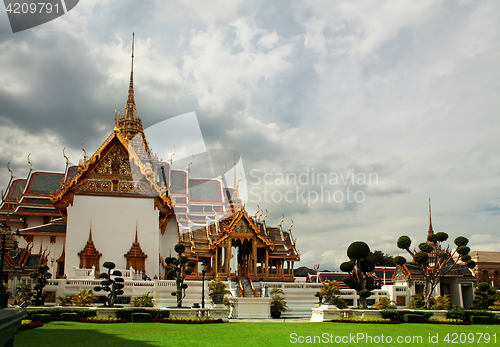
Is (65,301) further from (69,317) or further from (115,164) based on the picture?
(115,164)

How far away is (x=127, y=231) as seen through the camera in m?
24.6

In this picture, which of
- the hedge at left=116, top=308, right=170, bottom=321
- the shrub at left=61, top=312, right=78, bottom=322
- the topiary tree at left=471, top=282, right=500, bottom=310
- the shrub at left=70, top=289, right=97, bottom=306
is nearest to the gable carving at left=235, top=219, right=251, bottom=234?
the shrub at left=70, top=289, right=97, bottom=306

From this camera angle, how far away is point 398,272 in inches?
1005

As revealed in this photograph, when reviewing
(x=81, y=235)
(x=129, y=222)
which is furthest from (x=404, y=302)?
(x=81, y=235)

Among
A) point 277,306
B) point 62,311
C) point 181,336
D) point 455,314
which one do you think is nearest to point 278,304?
point 277,306

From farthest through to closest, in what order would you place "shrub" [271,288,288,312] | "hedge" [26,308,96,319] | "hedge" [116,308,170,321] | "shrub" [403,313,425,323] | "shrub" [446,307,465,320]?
"shrub" [271,288,288,312] < "shrub" [446,307,465,320] < "shrub" [403,313,425,323] < "hedge" [116,308,170,321] < "hedge" [26,308,96,319]

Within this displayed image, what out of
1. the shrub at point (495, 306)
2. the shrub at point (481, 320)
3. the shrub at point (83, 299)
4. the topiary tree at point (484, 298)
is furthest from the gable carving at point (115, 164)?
the shrub at point (495, 306)

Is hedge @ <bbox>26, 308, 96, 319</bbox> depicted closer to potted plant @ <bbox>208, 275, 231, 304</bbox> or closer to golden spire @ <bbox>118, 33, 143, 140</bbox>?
potted plant @ <bbox>208, 275, 231, 304</bbox>

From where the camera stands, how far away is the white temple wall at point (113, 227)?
77.4 ft

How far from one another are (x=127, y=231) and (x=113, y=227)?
811 mm

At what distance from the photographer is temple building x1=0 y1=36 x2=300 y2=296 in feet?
70.4

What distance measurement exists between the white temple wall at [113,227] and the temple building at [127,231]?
52 mm

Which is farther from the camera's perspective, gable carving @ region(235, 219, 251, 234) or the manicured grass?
gable carving @ region(235, 219, 251, 234)

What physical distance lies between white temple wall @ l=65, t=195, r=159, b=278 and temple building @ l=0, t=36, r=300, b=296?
0.17 feet
